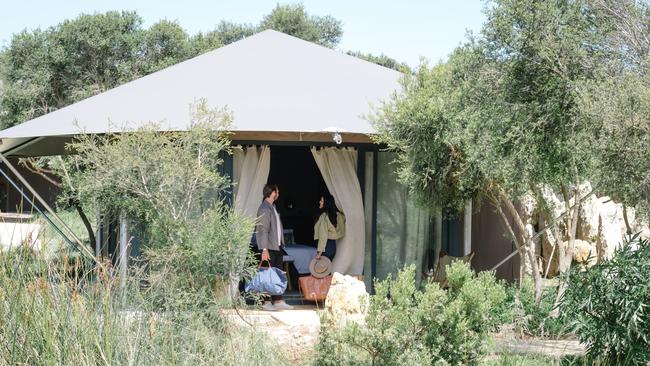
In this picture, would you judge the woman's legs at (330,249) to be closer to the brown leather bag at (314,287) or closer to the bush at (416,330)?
the brown leather bag at (314,287)

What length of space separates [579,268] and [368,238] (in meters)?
4.91

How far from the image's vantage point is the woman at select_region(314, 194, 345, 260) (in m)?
11.9

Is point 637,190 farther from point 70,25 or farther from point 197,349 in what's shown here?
point 70,25

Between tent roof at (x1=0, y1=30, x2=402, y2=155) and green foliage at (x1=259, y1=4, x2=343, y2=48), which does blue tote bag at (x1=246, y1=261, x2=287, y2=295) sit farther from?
green foliage at (x1=259, y1=4, x2=343, y2=48)

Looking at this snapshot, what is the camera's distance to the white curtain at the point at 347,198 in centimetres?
1199

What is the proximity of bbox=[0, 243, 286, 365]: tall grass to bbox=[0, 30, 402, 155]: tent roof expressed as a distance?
5.10 m

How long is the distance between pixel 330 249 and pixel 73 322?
278 inches

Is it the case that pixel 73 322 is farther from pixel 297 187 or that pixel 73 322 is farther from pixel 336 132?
pixel 297 187

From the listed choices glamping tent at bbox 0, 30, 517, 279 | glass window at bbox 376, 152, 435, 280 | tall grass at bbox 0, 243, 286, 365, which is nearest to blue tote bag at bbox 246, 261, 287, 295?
glamping tent at bbox 0, 30, 517, 279

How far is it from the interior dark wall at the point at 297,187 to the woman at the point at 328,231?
3.43 meters

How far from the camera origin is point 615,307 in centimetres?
706

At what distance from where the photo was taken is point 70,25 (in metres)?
26.0

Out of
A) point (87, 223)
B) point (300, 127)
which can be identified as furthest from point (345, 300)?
point (87, 223)

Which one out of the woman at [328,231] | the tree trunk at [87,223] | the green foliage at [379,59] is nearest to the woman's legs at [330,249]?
the woman at [328,231]
